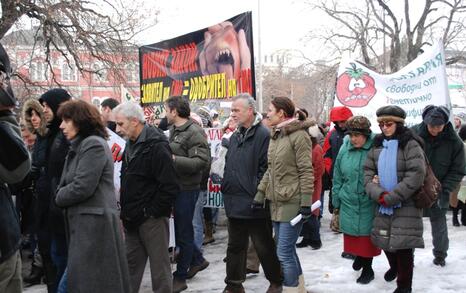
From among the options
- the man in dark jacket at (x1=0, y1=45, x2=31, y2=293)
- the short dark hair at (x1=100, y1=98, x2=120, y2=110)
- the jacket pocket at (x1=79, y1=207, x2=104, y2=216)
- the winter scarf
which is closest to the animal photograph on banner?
the short dark hair at (x1=100, y1=98, x2=120, y2=110)

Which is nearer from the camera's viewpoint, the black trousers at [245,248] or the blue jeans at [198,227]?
the black trousers at [245,248]

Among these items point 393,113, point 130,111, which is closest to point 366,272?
point 393,113

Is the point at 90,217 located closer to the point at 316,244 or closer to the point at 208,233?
the point at 316,244

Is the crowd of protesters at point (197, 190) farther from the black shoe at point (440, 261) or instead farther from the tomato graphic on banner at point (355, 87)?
the tomato graphic on banner at point (355, 87)

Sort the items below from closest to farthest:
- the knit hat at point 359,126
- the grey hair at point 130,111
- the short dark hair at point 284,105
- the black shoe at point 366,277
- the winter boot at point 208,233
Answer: the grey hair at point 130,111 < the short dark hair at point 284,105 < the knit hat at point 359,126 < the black shoe at point 366,277 < the winter boot at point 208,233

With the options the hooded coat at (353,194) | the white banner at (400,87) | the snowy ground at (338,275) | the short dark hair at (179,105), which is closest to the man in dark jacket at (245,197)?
the snowy ground at (338,275)

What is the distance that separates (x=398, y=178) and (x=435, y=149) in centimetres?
129

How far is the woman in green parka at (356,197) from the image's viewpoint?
214 inches

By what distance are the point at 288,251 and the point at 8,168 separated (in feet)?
8.74

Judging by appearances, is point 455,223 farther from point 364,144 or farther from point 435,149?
point 364,144

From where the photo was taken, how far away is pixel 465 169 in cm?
634

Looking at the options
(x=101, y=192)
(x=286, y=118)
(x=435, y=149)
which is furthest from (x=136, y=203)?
(x=435, y=149)

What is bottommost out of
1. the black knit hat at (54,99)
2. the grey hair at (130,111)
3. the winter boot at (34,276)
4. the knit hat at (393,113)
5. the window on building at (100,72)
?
the winter boot at (34,276)

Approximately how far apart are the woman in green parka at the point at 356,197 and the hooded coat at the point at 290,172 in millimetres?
730
